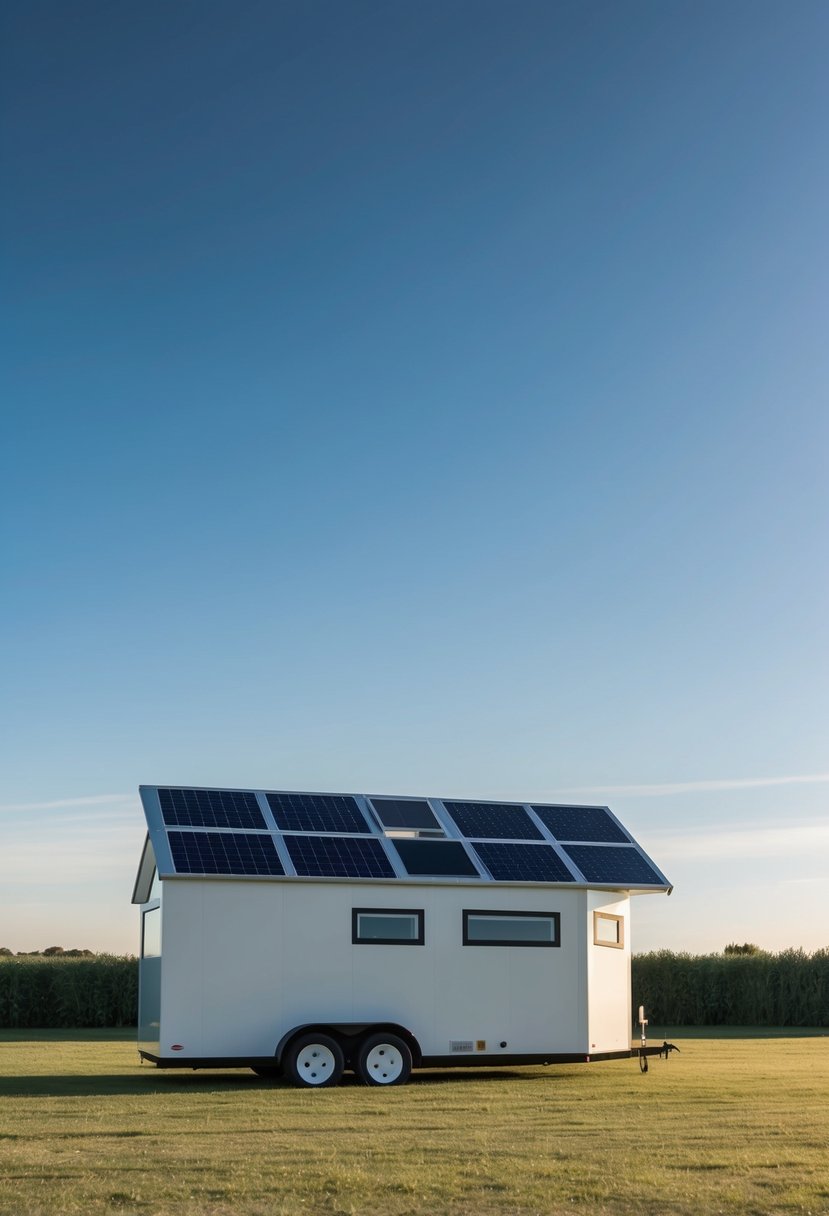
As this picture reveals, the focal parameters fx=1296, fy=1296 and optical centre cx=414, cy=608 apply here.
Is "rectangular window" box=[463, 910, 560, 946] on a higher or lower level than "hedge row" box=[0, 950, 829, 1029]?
Result: higher

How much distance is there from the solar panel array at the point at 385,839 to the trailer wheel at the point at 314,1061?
2330 mm

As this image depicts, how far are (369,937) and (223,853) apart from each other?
98.8 inches

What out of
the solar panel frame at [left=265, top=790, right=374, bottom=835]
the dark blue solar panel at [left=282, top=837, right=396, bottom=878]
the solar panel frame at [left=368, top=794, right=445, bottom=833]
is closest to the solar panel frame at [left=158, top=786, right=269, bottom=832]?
the solar panel frame at [left=265, top=790, right=374, bottom=835]

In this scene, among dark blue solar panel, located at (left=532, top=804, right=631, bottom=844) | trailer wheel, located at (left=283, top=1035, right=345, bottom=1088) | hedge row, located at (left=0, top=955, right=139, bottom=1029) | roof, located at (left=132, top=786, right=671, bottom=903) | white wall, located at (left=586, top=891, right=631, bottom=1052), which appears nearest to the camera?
trailer wheel, located at (left=283, top=1035, right=345, bottom=1088)

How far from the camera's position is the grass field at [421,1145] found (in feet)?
30.6

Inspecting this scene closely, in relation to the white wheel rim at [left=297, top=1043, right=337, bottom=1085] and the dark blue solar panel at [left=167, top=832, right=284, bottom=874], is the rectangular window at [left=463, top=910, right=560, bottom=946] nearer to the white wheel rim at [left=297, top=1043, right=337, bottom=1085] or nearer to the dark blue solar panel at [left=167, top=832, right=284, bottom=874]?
the white wheel rim at [left=297, top=1043, right=337, bottom=1085]

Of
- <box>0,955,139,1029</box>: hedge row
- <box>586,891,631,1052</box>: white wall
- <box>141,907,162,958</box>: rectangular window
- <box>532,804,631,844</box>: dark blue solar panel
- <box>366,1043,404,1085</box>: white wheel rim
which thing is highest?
<box>532,804,631,844</box>: dark blue solar panel

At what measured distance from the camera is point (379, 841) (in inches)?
798

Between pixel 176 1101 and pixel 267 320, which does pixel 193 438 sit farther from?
pixel 176 1101

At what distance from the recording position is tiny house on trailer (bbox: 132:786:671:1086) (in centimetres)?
1844

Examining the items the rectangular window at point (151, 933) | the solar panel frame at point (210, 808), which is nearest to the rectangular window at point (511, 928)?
the solar panel frame at point (210, 808)

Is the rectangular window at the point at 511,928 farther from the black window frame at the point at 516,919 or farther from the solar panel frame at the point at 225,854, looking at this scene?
the solar panel frame at the point at 225,854

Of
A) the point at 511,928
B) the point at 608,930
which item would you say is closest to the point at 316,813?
the point at 511,928

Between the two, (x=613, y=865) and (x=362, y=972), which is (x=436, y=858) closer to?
(x=362, y=972)
